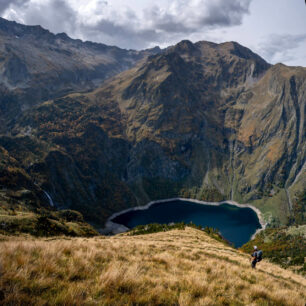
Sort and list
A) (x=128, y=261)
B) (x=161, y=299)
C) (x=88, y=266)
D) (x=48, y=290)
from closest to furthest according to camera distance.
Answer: (x=48, y=290)
(x=161, y=299)
(x=88, y=266)
(x=128, y=261)

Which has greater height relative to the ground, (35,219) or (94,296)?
(94,296)

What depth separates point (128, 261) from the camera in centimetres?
1119

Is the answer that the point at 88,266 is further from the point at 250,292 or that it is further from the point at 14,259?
the point at 250,292

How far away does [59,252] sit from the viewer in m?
9.27

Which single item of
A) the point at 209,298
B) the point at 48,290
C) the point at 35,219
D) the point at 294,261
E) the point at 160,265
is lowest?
the point at 294,261

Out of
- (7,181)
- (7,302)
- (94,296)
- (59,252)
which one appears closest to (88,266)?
(59,252)

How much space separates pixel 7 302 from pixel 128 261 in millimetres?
6637

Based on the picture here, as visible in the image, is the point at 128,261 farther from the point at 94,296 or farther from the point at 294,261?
the point at 294,261

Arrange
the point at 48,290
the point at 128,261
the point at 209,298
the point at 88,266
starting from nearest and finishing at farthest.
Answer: the point at 48,290, the point at 209,298, the point at 88,266, the point at 128,261

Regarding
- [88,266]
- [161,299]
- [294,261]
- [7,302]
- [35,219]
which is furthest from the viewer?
[294,261]

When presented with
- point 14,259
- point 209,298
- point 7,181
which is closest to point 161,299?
point 209,298

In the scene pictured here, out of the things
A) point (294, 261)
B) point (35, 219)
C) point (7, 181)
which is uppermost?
point (35, 219)

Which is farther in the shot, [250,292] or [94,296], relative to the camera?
[250,292]

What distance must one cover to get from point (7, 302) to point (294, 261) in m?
137
